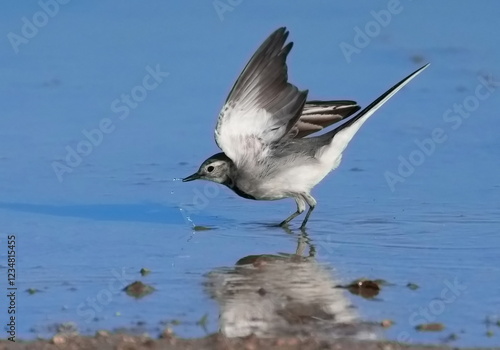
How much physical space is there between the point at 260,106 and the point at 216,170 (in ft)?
2.66

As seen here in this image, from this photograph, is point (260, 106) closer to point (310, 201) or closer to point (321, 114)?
point (310, 201)

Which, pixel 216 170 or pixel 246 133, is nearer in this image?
pixel 246 133

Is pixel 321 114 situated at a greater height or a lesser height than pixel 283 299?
greater

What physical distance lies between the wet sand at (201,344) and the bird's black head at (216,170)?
4049 millimetres

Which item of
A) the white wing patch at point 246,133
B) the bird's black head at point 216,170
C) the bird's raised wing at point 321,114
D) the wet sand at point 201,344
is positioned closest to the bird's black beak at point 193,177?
the bird's black head at point 216,170

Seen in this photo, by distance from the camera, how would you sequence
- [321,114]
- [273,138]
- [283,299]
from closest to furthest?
[283,299] → [273,138] → [321,114]

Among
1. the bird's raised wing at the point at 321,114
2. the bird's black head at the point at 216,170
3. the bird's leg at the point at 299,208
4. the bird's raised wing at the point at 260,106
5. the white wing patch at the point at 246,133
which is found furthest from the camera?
the bird's raised wing at the point at 321,114

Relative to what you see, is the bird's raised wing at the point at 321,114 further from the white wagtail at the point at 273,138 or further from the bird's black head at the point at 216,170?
the bird's black head at the point at 216,170

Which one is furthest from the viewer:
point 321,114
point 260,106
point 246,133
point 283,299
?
point 321,114

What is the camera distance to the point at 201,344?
6.63m

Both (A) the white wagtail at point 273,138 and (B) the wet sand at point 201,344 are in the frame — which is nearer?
(B) the wet sand at point 201,344

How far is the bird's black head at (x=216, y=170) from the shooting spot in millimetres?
10719

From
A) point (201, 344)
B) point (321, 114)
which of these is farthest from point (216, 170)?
point (201, 344)

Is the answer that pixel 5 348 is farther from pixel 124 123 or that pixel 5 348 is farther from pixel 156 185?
pixel 124 123
